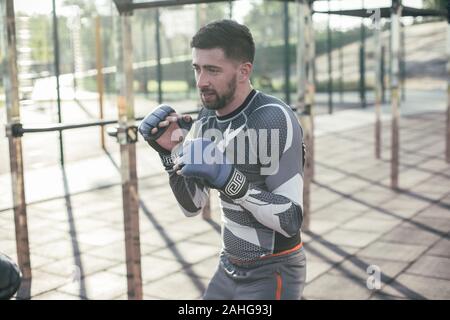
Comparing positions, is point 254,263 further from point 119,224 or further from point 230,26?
point 119,224

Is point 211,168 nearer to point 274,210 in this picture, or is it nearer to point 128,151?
point 274,210

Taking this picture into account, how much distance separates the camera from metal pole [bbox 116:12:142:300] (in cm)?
356

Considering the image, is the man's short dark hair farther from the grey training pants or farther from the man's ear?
the grey training pants

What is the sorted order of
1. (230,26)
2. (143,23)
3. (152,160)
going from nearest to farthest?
1. (230,26)
2. (152,160)
3. (143,23)

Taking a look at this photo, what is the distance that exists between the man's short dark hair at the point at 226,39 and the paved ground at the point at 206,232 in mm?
2047

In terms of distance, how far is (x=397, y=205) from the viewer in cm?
618

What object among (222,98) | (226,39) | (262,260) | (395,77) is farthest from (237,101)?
(395,77)

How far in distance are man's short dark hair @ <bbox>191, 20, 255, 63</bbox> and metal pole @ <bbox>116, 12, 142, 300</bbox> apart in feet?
4.15

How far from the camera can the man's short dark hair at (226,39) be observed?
7.59ft

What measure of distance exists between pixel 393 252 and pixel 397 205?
1.53 m

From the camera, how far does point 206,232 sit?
5.46m

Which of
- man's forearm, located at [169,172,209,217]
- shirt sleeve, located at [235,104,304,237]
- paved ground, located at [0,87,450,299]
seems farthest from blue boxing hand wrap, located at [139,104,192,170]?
paved ground, located at [0,87,450,299]

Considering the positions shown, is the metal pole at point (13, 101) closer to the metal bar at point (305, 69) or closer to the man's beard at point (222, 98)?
the man's beard at point (222, 98)

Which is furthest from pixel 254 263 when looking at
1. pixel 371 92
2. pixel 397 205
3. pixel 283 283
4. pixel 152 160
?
pixel 371 92
